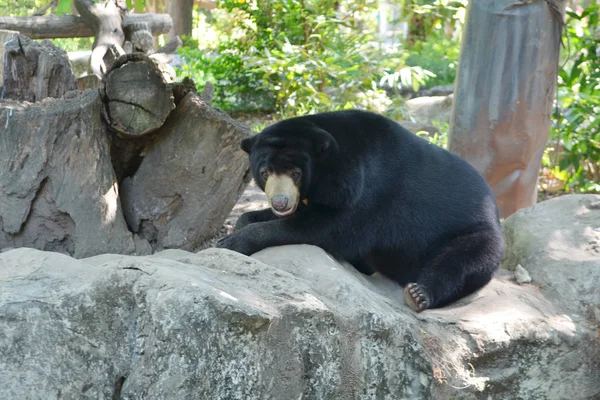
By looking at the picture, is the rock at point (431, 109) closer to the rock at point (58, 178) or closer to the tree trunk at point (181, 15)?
the tree trunk at point (181, 15)

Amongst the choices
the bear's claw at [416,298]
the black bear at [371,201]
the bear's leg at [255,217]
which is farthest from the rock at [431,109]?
the bear's claw at [416,298]

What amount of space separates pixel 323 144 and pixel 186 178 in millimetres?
1354

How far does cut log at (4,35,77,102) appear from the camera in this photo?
213 inches

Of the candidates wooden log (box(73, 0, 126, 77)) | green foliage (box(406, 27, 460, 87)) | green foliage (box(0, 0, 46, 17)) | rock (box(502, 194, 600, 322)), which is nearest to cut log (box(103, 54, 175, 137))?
rock (box(502, 194, 600, 322))

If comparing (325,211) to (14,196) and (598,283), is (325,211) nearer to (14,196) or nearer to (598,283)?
(598,283)

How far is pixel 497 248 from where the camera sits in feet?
13.2

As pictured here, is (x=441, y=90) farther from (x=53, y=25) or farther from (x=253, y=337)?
(x=253, y=337)

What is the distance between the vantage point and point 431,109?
13016mm

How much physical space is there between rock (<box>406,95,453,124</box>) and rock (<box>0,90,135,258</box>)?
28.8 feet

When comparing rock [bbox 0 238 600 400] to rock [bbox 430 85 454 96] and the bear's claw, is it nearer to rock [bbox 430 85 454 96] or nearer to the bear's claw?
the bear's claw

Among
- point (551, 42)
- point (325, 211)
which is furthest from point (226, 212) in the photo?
point (551, 42)

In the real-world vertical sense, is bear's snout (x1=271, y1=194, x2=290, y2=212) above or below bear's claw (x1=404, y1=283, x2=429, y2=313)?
above

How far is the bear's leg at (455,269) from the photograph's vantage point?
371cm

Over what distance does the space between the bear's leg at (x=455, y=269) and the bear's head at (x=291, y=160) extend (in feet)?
2.65
